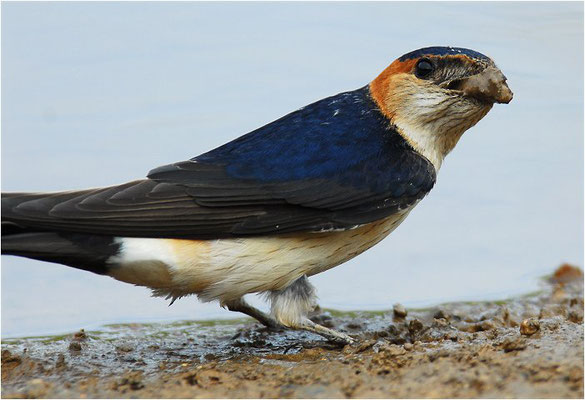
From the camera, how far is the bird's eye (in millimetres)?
5566

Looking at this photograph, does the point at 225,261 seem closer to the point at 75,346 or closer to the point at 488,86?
the point at 75,346

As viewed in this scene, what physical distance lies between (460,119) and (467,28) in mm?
5463

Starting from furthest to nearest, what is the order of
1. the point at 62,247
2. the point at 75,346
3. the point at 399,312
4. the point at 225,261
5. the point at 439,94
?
the point at 399,312
the point at 75,346
the point at 439,94
the point at 225,261
the point at 62,247

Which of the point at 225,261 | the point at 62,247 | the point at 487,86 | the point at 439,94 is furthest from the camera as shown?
the point at 439,94

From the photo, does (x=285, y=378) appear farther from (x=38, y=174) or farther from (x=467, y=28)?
(x=467, y=28)

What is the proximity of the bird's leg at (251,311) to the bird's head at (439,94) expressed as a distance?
1.27 meters

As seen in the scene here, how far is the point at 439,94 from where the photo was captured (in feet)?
18.1

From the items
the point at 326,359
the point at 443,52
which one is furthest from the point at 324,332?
the point at 443,52

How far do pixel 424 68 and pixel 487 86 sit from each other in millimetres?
359

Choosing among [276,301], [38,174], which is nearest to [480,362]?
[276,301]

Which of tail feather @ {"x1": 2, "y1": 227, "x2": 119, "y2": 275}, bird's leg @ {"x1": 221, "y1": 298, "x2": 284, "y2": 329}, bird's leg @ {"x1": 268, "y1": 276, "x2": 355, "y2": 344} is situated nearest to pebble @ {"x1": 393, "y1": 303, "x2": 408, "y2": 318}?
bird's leg @ {"x1": 221, "y1": 298, "x2": 284, "y2": 329}

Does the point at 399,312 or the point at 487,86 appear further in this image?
the point at 399,312

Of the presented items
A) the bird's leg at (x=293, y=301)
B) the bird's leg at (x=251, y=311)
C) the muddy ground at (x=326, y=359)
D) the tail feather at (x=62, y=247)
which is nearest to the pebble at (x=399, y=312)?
the muddy ground at (x=326, y=359)

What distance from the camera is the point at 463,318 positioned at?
6465 millimetres
